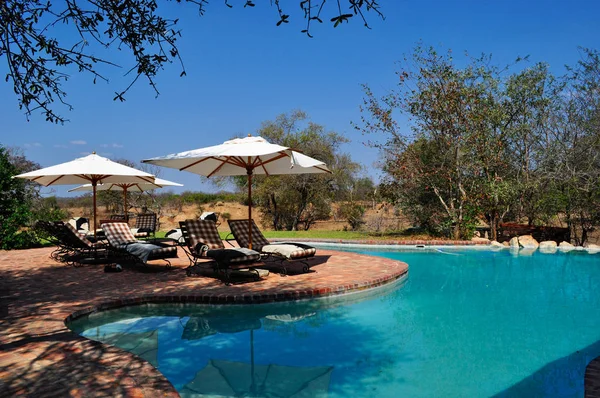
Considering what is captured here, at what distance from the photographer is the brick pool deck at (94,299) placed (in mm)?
3566

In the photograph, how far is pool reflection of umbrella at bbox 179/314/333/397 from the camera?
4.06 m

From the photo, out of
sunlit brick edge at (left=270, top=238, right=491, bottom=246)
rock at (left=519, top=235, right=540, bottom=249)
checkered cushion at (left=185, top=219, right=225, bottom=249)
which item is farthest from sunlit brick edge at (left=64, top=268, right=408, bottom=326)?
rock at (left=519, top=235, right=540, bottom=249)

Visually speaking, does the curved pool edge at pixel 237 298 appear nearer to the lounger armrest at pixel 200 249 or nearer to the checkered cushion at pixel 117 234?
the lounger armrest at pixel 200 249

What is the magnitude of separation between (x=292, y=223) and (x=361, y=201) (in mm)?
4530

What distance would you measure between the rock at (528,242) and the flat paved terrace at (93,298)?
6717 mm

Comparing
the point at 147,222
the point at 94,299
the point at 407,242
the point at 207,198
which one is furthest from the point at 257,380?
the point at 207,198

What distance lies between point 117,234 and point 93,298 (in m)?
4.06

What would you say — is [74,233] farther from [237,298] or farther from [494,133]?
[494,133]

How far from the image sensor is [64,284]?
25.8 feet

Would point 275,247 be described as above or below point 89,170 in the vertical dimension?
below

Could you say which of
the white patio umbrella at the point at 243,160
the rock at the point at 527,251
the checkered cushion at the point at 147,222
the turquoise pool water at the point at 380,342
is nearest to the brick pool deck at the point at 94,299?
the turquoise pool water at the point at 380,342

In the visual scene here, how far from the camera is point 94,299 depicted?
6.59 meters

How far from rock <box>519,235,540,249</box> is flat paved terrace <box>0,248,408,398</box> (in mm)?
6717

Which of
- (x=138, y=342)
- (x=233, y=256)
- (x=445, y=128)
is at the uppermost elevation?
(x=445, y=128)
